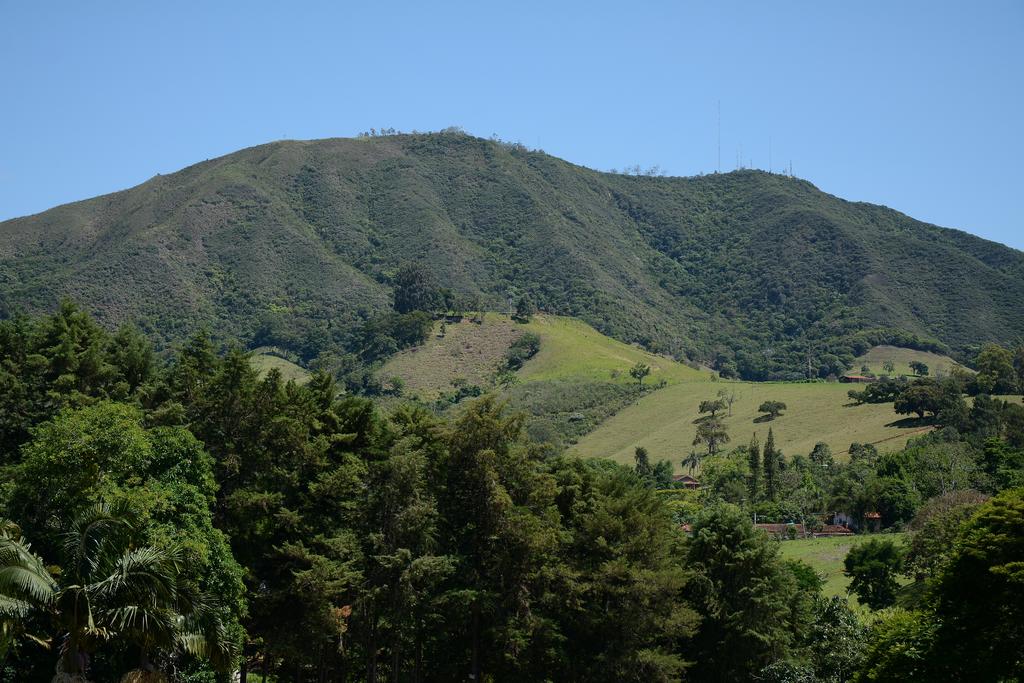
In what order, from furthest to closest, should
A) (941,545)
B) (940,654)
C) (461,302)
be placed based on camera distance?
(461,302)
(941,545)
(940,654)

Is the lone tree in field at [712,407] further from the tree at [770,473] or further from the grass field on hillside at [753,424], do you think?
the tree at [770,473]

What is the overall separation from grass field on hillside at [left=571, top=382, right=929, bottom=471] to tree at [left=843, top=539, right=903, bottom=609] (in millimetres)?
47712

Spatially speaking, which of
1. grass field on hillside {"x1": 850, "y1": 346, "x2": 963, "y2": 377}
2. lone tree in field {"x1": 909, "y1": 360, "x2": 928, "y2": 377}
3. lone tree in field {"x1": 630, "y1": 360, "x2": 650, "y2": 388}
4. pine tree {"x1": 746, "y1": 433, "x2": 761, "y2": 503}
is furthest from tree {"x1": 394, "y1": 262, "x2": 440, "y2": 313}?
pine tree {"x1": 746, "y1": 433, "x2": 761, "y2": 503}

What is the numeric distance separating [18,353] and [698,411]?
9989cm

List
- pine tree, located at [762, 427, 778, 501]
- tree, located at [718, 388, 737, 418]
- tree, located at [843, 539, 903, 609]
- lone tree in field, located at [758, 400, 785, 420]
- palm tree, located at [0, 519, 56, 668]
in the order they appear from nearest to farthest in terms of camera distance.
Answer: palm tree, located at [0, 519, 56, 668], tree, located at [843, 539, 903, 609], pine tree, located at [762, 427, 778, 501], lone tree in field, located at [758, 400, 785, 420], tree, located at [718, 388, 737, 418]

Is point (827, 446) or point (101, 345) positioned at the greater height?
point (101, 345)

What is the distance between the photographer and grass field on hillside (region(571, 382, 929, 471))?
10825 cm

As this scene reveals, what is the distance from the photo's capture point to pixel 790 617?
40.7 m

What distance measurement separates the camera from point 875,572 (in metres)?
51.8

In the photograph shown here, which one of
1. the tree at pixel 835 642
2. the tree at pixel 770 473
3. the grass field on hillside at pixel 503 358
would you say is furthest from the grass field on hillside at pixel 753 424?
the tree at pixel 835 642

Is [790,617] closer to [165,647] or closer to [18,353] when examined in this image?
[165,647]

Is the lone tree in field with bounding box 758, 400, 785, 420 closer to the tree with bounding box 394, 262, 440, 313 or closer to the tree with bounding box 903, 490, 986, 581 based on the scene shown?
the tree with bounding box 394, 262, 440, 313

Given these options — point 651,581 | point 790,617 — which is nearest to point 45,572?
point 651,581

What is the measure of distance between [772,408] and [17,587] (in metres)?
113
